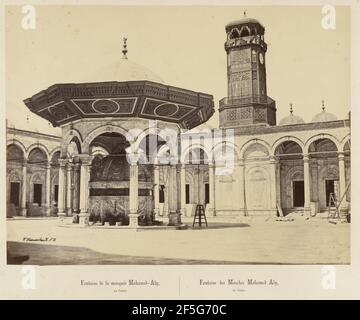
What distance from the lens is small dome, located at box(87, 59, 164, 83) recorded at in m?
5.77

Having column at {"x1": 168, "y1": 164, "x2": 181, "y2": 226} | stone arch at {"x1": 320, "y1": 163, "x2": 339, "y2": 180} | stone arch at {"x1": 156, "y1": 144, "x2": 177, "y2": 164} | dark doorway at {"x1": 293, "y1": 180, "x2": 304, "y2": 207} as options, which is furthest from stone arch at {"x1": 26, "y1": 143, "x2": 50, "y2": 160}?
stone arch at {"x1": 320, "y1": 163, "x2": 339, "y2": 180}

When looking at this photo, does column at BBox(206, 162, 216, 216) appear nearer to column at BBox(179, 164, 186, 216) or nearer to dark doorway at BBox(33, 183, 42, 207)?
column at BBox(179, 164, 186, 216)

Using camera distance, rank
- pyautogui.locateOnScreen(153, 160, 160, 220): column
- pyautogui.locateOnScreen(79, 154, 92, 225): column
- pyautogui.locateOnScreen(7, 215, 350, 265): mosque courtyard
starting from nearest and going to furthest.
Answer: pyautogui.locateOnScreen(7, 215, 350, 265): mosque courtyard, pyautogui.locateOnScreen(79, 154, 92, 225): column, pyautogui.locateOnScreen(153, 160, 160, 220): column

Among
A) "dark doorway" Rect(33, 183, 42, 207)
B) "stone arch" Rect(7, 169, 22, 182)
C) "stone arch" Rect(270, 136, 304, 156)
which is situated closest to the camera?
"stone arch" Rect(7, 169, 22, 182)

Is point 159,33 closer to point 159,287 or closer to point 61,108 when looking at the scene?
point 61,108

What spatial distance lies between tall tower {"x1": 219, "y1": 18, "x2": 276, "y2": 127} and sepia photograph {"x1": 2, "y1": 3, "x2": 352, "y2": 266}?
0.10 ft

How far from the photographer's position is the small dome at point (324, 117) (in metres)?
5.83

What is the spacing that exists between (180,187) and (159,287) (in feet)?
4.72

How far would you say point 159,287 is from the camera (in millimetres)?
5570

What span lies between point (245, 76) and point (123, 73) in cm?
150

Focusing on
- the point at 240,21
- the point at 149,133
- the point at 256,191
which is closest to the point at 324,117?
the point at 256,191

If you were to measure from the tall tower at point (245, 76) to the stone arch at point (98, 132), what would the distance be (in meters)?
1.19

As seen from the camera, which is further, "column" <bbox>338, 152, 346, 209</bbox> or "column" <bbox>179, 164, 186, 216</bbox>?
"column" <bbox>179, 164, 186, 216</bbox>

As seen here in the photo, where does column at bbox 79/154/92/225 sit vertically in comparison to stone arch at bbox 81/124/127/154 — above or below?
below
